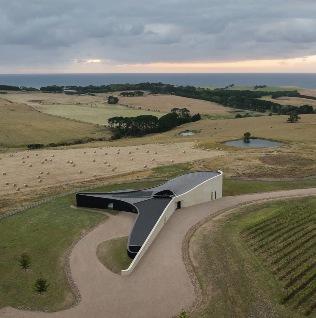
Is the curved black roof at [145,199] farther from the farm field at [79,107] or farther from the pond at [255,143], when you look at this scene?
the farm field at [79,107]

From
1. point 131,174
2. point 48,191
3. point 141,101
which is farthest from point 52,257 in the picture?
point 141,101

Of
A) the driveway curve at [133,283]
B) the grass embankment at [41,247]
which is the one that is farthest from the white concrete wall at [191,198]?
the grass embankment at [41,247]

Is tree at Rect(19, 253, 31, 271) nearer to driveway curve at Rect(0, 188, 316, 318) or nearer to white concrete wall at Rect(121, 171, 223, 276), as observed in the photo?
driveway curve at Rect(0, 188, 316, 318)

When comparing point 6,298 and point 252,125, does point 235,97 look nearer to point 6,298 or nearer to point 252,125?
point 252,125

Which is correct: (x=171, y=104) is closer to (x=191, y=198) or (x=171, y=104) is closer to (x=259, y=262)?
(x=191, y=198)

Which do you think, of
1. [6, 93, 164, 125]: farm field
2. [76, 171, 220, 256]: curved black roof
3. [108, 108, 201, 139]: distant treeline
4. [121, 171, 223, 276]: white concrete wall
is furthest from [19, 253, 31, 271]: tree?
[6, 93, 164, 125]: farm field
